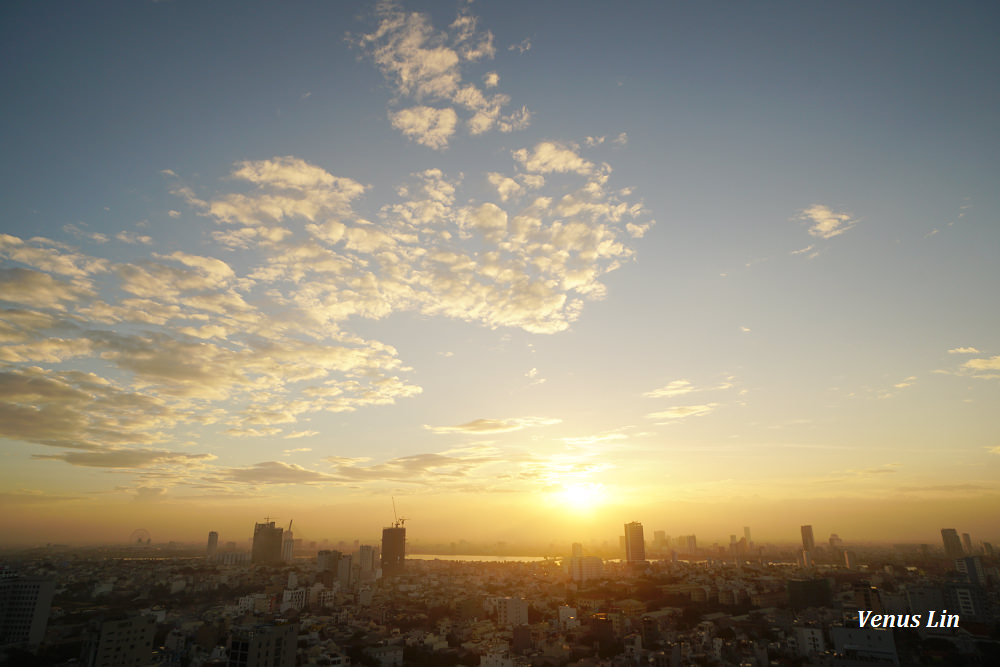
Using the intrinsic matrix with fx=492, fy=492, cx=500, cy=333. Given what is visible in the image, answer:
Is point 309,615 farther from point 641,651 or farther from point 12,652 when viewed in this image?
point 641,651

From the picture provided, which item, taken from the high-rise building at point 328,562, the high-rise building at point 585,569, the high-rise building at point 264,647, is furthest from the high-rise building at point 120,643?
the high-rise building at point 585,569

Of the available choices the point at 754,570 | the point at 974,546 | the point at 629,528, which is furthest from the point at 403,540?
the point at 974,546

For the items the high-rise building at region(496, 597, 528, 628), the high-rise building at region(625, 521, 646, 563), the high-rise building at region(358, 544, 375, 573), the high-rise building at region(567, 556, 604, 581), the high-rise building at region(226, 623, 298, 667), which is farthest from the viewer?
the high-rise building at region(625, 521, 646, 563)

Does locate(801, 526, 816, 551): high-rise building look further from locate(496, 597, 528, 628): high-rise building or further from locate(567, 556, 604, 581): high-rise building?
locate(496, 597, 528, 628): high-rise building

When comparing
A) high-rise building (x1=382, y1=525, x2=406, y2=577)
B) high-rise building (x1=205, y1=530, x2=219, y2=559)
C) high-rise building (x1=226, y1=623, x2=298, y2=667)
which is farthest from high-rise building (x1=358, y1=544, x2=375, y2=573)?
high-rise building (x1=226, y1=623, x2=298, y2=667)

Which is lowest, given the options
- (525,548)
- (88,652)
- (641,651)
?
(525,548)

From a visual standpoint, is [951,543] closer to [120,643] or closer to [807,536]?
[807,536]

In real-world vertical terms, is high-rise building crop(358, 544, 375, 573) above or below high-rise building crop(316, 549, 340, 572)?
below
